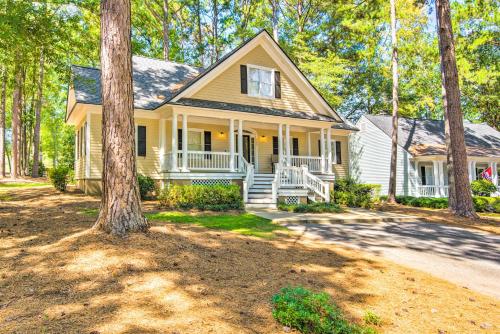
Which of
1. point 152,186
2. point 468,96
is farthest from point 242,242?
point 468,96

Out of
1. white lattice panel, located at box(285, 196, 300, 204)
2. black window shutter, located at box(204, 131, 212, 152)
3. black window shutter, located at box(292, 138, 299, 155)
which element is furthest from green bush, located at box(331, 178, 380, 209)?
black window shutter, located at box(204, 131, 212, 152)

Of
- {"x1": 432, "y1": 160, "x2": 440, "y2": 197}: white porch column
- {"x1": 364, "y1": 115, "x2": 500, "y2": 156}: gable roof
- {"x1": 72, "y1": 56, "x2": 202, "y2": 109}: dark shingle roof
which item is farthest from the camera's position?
{"x1": 364, "y1": 115, "x2": 500, "y2": 156}: gable roof

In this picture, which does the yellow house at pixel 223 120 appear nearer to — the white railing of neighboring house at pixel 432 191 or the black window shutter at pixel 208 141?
the black window shutter at pixel 208 141

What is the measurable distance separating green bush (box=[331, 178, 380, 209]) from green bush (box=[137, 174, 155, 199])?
8657mm

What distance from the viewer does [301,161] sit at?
59.4 ft

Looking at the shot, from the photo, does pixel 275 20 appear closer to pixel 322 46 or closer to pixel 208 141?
pixel 322 46

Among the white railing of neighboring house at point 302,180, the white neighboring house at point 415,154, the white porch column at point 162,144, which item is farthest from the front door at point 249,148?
the white neighboring house at point 415,154

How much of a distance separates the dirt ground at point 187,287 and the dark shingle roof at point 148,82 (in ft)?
33.1

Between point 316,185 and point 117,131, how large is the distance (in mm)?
11749

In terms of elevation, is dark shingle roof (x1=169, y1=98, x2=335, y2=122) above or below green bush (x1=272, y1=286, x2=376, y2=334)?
above

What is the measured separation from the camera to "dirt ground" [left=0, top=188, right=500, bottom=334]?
314 cm

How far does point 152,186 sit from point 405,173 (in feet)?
59.2

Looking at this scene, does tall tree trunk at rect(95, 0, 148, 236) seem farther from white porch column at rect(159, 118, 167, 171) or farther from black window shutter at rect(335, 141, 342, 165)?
black window shutter at rect(335, 141, 342, 165)

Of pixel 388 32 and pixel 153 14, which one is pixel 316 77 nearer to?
pixel 388 32
